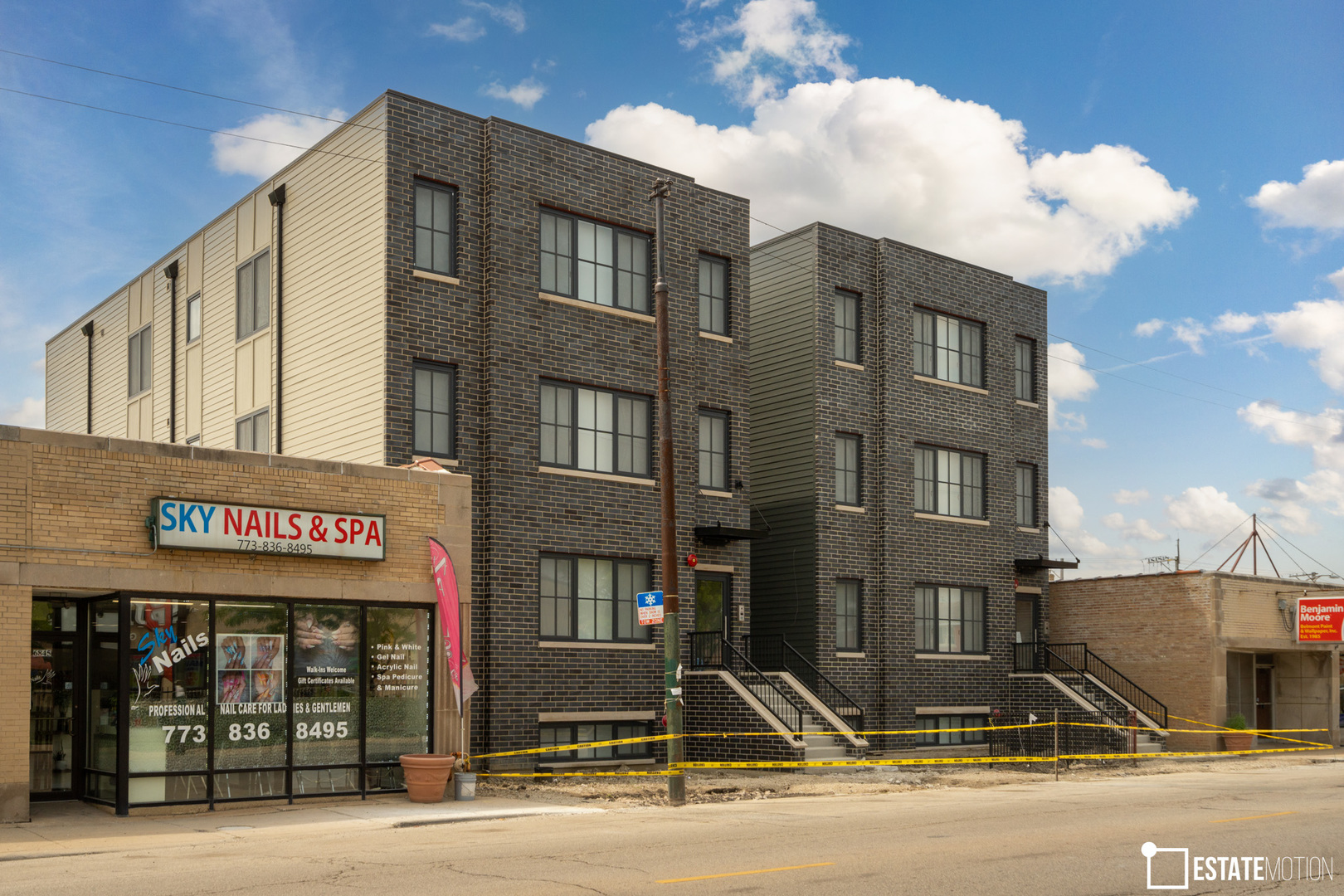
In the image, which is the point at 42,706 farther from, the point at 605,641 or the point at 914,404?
the point at 914,404

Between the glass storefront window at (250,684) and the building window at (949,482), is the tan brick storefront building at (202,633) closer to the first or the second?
the glass storefront window at (250,684)

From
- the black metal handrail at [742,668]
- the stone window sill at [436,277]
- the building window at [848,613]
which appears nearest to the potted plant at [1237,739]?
the building window at [848,613]

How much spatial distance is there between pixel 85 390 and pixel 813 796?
1013 inches

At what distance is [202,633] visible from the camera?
56.1 ft

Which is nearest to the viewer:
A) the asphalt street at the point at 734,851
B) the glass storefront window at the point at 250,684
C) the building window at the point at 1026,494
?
the asphalt street at the point at 734,851

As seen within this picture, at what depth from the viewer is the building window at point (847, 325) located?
101 feet

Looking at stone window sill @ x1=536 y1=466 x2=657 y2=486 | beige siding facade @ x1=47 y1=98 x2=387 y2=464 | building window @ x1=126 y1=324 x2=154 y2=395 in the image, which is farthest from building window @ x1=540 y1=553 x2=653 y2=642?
building window @ x1=126 y1=324 x2=154 y2=395

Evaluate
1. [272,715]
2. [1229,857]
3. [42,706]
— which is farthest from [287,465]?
[1229,857]

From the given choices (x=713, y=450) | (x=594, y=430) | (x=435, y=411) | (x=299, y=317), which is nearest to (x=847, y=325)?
(x=713, y=450)

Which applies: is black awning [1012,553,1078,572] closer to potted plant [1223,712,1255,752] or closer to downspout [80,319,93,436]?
potted plant [1223,712,1255,752]

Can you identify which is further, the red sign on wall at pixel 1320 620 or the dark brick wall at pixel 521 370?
the red sign on wall at pixel 1320 620

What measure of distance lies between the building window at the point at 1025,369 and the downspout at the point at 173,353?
22.4m

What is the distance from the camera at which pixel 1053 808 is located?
17.4 meters

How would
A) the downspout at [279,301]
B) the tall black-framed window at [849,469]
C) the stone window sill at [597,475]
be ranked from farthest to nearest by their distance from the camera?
1. the tall black-framed window at [849,469]
2. the downspout at [279,301]
3. the stone window sill at [597,475]
